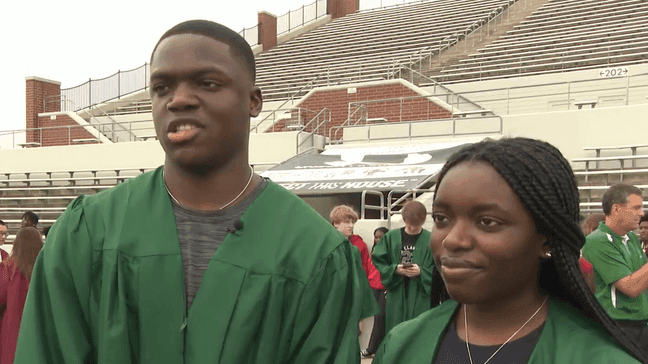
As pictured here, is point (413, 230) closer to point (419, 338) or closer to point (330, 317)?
point (330, 317)

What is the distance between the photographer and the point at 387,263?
624cm

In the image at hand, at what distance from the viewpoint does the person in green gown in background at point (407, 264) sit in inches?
237

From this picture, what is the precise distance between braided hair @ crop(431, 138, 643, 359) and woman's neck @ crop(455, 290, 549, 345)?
58mm

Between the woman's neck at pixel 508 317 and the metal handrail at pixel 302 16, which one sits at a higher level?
the metal handrail at pixel 302 16

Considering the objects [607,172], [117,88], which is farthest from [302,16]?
[607,172]

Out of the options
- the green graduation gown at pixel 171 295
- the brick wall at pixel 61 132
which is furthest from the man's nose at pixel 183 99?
the brick wall at pixel 61 132

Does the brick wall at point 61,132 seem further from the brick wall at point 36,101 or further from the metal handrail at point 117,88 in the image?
the metal handrail at point 117,88

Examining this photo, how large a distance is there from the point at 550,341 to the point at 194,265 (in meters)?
0.97

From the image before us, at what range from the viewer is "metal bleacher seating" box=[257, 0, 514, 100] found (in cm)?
2205

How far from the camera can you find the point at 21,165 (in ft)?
64.0

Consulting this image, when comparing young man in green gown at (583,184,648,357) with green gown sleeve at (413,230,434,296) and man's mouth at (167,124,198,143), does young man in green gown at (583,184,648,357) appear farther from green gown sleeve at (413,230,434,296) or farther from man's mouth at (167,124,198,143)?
man's mouth at (167,124,198,143)

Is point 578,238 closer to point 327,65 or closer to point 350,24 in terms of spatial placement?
point 327,65

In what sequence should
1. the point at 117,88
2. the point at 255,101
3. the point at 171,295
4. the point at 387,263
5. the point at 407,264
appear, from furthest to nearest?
1. the point at 117,88
2. the point at 387,263
3. the point at 407,264
4. the point at 255,101
5. the point at 171,295

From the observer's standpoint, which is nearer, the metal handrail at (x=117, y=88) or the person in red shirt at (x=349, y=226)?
the person in red shirt at (x=349, y=226)
